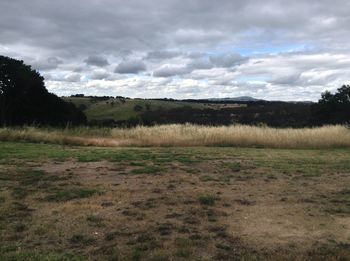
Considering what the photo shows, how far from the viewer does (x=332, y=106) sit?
34156mm

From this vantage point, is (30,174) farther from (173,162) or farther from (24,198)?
(173,162)

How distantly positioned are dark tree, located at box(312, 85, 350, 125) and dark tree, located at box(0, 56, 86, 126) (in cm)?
1847

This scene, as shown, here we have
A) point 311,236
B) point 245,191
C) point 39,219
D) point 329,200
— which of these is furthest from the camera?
point 245,191

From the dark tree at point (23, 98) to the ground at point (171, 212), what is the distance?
26.3 meters

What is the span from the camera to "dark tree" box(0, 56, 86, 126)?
116ft

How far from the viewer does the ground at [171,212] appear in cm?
474

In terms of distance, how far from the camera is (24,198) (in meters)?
6.93

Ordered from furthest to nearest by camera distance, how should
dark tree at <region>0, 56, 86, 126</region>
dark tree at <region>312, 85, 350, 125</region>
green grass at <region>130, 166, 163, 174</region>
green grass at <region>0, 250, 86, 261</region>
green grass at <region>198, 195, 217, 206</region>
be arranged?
dark tree at <region>0, 56, 86, 126</region>, dark tree at <region>312, 85, 350, 125</region>, green grass at <region>130, 166, 163, 174</region>, green grass at <region>198, 195, 217, 206</region>, green grass at <region>0, 250, 86, 261</region>

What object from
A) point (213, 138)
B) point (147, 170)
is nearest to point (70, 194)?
point (147, 170)

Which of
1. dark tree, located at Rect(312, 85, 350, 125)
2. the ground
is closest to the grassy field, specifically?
dark tree, located at Rect(312, 85, 350, 125)

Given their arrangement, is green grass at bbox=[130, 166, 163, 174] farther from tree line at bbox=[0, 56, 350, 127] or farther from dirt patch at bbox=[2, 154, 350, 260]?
tree line at bbox=[0, 56, 350, 127]

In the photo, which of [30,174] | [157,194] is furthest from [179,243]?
[30,174]

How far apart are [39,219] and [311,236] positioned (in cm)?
319

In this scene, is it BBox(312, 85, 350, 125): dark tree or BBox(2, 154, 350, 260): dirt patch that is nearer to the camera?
BBox(2, 154, 350, 260): dirt patch
